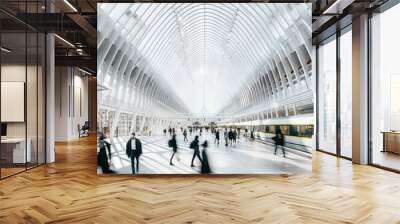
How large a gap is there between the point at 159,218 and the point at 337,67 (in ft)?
26.1

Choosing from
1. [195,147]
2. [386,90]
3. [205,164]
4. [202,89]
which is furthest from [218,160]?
[386,90]

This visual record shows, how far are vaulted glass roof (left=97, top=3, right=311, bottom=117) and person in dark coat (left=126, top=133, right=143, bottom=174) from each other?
646 mm

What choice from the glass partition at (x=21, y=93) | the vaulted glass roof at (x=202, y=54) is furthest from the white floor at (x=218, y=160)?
the glass partition at (x=21, y=93)

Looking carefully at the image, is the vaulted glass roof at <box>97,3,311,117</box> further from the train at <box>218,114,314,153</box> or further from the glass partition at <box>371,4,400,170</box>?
the glass partition at <box>371,4,400,170</box>

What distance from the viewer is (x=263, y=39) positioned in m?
6.72

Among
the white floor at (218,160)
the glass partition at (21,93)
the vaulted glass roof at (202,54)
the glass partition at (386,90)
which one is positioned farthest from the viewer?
the glass partition at (386,90)

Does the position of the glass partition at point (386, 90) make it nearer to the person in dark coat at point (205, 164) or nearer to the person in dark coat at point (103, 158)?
the person in dark coat at point (205, 164)

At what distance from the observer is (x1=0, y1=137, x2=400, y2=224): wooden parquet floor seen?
411 cm

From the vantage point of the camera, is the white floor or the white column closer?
the white floor

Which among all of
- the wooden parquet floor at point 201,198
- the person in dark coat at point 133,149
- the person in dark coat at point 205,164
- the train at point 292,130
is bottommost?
the wooden parquet floor at point 201,198

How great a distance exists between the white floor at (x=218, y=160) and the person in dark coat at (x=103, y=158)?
12 cm

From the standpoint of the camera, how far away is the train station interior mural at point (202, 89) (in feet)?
21.5

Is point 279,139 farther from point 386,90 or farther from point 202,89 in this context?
point 386,90

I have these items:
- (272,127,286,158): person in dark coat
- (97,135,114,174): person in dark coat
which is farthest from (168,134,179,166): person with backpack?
(272,127,286,158): person in dark coat
